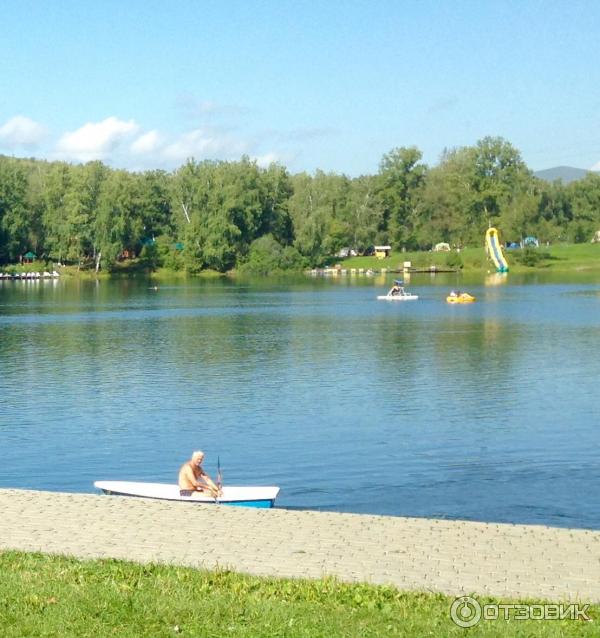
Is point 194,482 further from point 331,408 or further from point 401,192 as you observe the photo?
point 401,192

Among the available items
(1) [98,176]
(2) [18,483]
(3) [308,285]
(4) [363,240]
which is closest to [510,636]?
(2) [18,483]

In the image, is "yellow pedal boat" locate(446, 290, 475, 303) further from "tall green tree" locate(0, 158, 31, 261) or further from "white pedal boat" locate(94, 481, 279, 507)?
"tall green tree" locate(0, 158, 31, 261)

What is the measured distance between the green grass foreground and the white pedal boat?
6.34 m

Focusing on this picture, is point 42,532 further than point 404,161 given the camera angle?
No

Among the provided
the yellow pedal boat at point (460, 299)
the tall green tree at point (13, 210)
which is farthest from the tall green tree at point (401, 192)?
the yellow pedal boat at point (460, 299)

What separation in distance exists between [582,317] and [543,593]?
55.5 m

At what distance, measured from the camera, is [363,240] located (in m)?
148

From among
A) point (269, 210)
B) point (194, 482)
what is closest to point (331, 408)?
point (194, 482)

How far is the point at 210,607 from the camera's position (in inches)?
403

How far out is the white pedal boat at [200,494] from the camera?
1811 centimetres

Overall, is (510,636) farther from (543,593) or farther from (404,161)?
(404,161)

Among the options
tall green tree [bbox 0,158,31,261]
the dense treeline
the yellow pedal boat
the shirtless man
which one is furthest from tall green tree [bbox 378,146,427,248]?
the shirtless man

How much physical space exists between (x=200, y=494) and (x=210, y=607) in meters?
8.15

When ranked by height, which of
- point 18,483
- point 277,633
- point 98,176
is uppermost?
point 98,176
